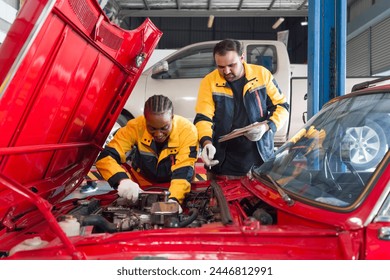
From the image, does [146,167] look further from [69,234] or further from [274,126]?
[69,234]

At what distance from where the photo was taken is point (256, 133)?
10.5 feet

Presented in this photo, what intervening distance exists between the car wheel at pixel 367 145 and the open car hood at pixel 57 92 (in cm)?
139

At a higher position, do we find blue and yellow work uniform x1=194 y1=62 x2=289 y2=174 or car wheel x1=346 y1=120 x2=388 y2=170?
blue and yellow work uniform x1=194 y1=62 x2=289 y2=174

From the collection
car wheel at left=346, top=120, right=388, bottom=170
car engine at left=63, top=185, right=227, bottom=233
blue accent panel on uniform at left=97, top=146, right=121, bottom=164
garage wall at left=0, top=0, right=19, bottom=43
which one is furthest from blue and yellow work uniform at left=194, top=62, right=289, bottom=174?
garage wall at left=0, top=0, right=19, bottom=43

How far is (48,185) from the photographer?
255cm

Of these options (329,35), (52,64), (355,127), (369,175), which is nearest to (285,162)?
(355,127)

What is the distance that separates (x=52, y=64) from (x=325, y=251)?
1443 mm

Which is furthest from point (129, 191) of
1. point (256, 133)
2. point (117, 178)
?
point (256, 133)

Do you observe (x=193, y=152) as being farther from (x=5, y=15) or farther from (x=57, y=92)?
(x=5, y=15)

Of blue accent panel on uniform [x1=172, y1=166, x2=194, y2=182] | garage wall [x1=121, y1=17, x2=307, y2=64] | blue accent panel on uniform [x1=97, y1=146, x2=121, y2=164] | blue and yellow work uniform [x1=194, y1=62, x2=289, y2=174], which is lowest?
blue accent panel on uniform [x1=172, y1=166, x2=194, y2=182]

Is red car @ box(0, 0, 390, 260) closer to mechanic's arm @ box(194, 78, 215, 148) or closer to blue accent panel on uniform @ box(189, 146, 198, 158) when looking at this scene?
blue accent panel on uniform @ box(189, 146, 198, 158)

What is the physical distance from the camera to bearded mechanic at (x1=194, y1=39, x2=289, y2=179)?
338 centimetres

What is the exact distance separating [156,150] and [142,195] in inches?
24.8

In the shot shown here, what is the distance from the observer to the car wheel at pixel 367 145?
1.87 metres
